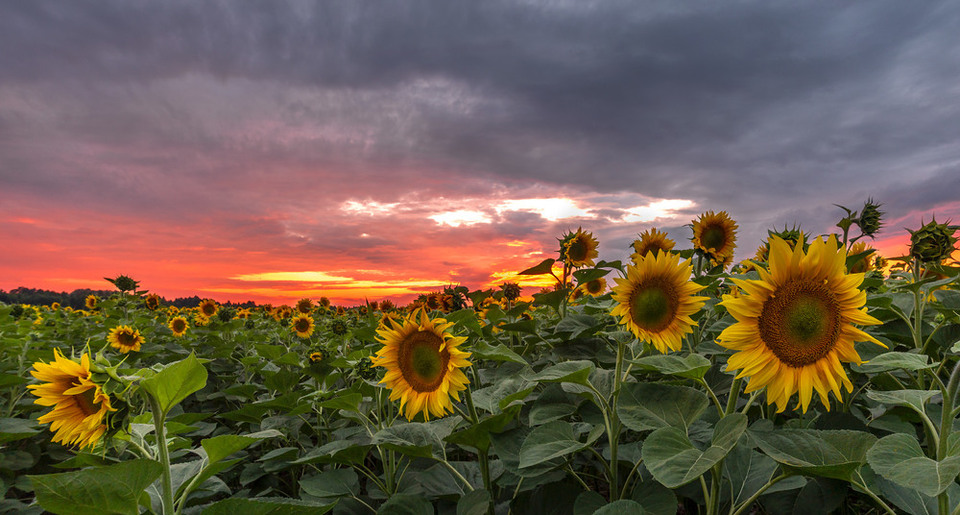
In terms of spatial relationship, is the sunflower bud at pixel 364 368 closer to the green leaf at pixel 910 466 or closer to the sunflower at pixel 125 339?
the green leaf at pixel 910 466

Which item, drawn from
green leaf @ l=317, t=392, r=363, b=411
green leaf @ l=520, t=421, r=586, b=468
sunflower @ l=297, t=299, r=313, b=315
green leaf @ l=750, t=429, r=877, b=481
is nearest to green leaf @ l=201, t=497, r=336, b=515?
green leaf @ l=520, t=421, r=586, b=468

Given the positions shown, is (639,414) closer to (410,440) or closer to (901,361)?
(901,361)

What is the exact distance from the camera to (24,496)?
4.09 meters

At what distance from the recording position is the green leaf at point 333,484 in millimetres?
2427

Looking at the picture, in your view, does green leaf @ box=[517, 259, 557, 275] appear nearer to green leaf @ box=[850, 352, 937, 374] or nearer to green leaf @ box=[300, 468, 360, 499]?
green leaf @ box=[300, 468, 360, 499]

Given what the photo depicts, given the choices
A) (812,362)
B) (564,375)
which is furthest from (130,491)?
(812,362)

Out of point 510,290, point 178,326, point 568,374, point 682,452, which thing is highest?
point 510,290

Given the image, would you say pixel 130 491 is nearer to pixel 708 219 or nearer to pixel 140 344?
pixel 708 219

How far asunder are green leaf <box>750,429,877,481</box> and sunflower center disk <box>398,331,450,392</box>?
1347 millimetres

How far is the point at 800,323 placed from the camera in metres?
1.76

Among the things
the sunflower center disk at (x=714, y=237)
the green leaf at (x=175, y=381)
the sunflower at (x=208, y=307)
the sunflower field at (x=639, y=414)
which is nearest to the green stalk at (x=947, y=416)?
the sunflower field at (x=639, y=414)

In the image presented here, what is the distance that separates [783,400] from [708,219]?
325 cm

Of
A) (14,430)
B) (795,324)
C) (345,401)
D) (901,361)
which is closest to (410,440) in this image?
(345,401)

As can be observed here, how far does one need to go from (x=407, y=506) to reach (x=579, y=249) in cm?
298
